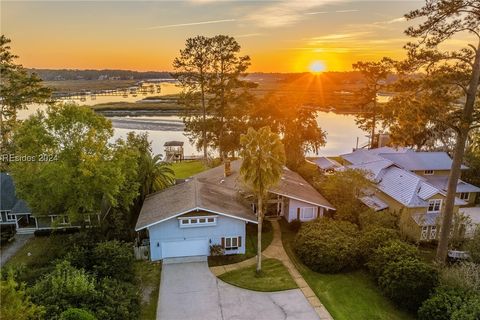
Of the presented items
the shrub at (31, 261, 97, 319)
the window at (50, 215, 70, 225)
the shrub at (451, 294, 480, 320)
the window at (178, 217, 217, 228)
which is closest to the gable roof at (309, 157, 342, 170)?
the window at (178, 217, 217, 228)

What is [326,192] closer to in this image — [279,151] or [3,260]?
[279,151]

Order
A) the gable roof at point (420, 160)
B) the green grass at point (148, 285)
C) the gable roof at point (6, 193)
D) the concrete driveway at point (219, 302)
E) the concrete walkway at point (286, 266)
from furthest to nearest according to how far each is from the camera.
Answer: the gable roof at point (420, 160), the gable roof at point (6, 193), the concrete walkway at point (286, 266), the green grass at point (148, 285), the concrete driveway at point (219, 302)

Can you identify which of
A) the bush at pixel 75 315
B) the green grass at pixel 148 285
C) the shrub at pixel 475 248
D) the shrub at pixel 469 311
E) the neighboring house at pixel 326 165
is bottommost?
the green grass at pixel 148 285

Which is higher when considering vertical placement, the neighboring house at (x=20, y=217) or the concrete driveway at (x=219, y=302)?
the neighboring house at (x=20, y=217)

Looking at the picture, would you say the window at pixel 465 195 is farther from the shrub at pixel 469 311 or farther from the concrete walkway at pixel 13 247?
the concrete walkway at pixel 13 247

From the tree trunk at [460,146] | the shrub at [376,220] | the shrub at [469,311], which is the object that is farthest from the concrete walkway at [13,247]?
the tree trunk at [460,146]

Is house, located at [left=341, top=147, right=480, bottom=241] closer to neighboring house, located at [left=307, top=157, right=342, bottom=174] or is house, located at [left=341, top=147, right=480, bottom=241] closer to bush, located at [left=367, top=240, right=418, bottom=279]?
neighboring house, located at [left=307, top=157, right=342, bottom=174]
